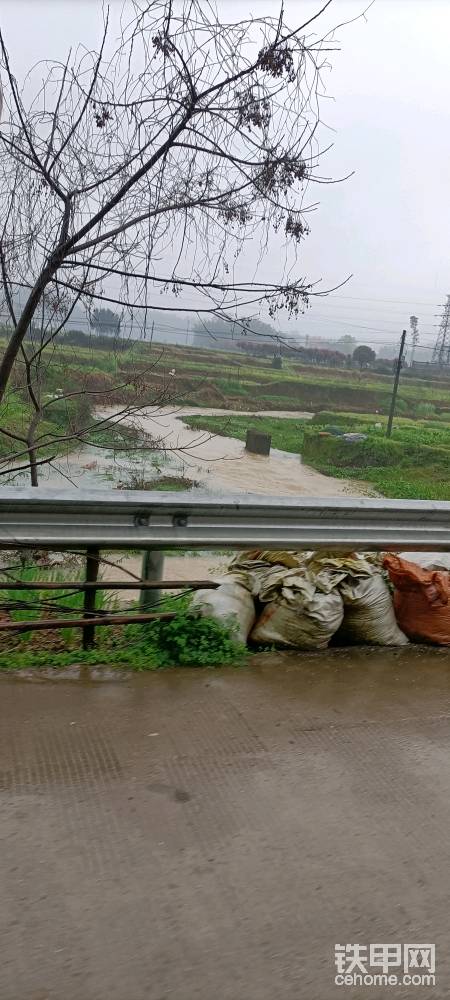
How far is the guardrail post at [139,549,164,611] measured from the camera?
441 cm

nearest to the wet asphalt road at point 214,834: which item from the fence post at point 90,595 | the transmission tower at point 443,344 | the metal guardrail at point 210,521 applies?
the fence post at point 90,595

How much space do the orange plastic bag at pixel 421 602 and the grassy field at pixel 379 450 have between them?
29.3ft

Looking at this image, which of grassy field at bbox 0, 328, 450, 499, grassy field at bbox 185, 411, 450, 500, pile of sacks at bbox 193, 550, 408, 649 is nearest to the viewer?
pile of sacks at bbox 193, 550, 408, 649

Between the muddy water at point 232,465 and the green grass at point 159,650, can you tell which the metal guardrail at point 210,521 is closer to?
the muddy water at point 232,465

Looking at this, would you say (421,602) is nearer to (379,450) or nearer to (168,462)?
(168,462)

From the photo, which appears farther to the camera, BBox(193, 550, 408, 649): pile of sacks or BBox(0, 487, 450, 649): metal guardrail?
BBox(193, 550, 408, 649): pile of sacks

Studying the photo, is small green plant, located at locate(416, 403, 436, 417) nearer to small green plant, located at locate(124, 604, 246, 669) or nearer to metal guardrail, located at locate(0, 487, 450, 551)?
metal guardrail, located at locate(0, 487, 450, 551)

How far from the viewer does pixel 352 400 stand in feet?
71.2

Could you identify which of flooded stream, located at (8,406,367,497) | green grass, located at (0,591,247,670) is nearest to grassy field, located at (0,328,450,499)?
flooded stream, located at (8,406,367,497)

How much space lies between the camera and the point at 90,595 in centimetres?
428

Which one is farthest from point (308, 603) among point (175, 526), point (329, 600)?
→ point (175, 526)

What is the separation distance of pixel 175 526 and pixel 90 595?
60cm

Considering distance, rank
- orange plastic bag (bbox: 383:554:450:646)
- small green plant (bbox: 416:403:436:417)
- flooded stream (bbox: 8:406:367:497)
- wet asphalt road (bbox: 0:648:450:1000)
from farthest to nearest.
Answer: small green plant (bbox: 416:403:436:417)
flooded stream (bbox: 8:406:367:497)
orange plastic bag (bbox: 383:554:450:646)
wet asphalt road (bbox: 0:648:450:1000)

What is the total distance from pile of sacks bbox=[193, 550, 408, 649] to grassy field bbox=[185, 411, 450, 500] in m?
8.98
